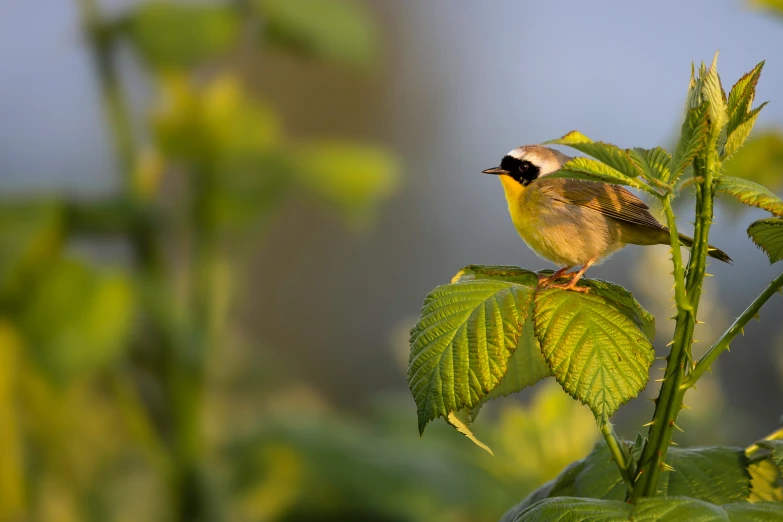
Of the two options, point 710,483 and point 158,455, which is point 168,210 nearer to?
point 158,455

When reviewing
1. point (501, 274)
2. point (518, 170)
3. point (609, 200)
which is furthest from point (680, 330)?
point (518, 170)

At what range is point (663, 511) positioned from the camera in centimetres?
31

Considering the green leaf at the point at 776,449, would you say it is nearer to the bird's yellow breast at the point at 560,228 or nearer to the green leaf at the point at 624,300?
the green leaf at the point at 624,300

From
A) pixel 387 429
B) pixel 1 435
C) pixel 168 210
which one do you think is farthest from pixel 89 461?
pixel 168 210

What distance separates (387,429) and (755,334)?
1406 millimetres

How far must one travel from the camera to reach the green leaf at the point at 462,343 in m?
0.35

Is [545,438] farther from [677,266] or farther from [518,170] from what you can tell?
[677,266]

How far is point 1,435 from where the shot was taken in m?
1.38

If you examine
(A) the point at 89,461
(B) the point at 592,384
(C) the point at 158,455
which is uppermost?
(B) the point at 592,384

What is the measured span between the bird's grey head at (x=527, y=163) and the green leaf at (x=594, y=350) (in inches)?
16.6

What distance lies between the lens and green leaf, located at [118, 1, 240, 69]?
1310 mm

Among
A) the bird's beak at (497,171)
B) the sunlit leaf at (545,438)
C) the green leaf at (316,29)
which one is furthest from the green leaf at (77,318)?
the bird's beak at (497,171)

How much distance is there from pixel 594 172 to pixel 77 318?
43.1 inches

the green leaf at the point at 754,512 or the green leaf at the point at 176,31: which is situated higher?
the green leaf at the point at 176,31
